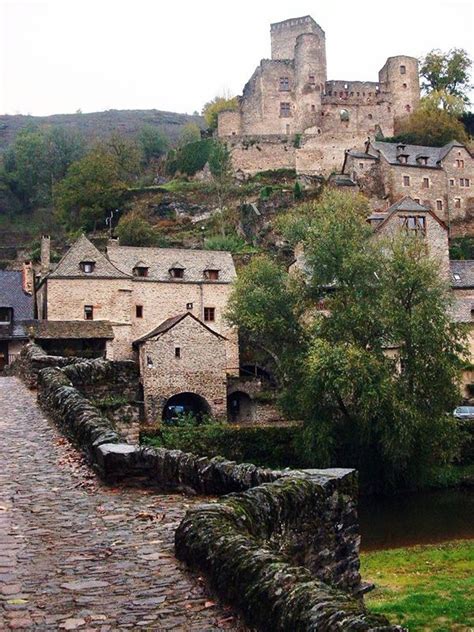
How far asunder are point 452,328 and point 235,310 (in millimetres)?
12842

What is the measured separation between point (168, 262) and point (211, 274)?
10.4 ft

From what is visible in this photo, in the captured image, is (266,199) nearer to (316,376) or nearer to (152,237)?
(152,237)

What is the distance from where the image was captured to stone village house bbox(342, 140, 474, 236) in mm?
77438

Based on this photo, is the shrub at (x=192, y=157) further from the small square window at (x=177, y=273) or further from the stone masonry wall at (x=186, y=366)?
the stone masonry wall at (x=186, y=366)

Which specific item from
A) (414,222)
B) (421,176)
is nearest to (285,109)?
(421,176)

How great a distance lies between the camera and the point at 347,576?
8.54 m

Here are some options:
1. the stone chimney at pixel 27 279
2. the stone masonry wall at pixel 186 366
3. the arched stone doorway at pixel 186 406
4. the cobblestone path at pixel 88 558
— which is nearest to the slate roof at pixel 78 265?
the stone chimney at pixel 27 279

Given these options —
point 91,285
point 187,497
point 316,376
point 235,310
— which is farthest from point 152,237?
point 187,497

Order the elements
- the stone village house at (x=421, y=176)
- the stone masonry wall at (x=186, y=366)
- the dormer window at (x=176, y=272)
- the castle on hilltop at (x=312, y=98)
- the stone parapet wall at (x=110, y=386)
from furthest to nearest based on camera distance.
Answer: the castle on hilltop at (x=312, y=98) → the stone village house at (x=421, y=176) → the dormer window at (x=176, y=272) → the stone masonry wall at (x=186, y=366) → the stone parapet wall at (x=110, y=386)

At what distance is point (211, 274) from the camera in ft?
178

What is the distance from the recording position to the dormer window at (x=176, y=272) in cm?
5334

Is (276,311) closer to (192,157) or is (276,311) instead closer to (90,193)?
(90,193)

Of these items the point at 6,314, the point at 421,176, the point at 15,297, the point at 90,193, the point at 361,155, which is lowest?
the point at 6,314

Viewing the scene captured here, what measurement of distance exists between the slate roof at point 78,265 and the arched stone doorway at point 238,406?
10.9 meters
